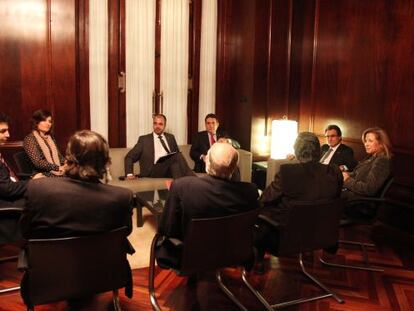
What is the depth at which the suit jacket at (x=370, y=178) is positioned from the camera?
11.5ft

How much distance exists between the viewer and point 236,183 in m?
2.46

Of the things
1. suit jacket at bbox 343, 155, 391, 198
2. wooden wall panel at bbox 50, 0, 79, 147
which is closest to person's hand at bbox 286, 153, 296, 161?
suit jacket at bbox 343, 155, 391, 198

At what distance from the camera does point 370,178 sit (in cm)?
354

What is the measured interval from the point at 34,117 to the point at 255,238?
268 cm

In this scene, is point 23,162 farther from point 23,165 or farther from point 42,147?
point 42,147

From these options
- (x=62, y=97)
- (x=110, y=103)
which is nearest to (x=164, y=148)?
(x=110, y=103)

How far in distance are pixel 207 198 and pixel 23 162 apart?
262cm

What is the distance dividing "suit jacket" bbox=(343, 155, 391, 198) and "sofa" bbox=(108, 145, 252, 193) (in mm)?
1831

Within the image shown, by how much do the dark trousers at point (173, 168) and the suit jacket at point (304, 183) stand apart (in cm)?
214

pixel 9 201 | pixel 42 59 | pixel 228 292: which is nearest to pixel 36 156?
pixel 9 201

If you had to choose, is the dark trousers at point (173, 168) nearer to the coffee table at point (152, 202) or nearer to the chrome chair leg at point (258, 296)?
the coffee table at point (152, 202)

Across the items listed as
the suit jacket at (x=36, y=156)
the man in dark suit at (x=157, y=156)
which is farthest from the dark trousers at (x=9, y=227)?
the man in dark suit at (x=157, y=156)

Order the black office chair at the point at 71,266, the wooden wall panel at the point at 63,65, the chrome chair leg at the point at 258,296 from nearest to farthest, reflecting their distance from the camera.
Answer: the black office chair at the point at 71,266 → the chrome chair leg at the point at 258,296 → the wooden wall panel at the point at 63,65

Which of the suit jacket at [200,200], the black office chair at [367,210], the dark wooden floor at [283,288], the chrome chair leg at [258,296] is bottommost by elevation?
the dark wooden floor at [283,288]
